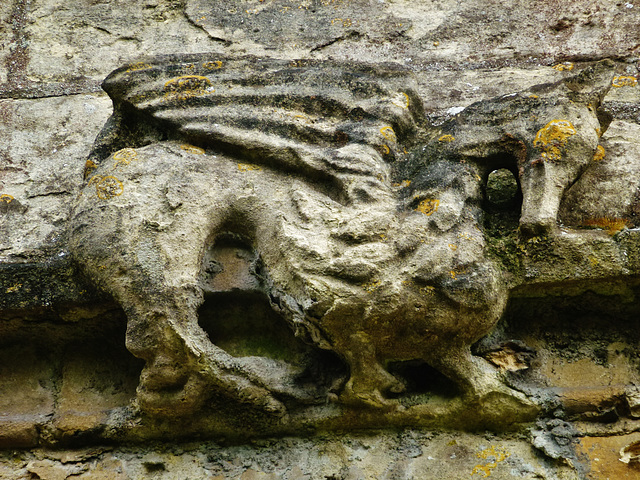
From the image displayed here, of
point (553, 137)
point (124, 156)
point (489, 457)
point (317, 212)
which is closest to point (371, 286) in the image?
point (317, 212)

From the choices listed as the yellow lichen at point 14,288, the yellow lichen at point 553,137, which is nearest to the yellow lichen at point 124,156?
the yellow lichen at point 14,288

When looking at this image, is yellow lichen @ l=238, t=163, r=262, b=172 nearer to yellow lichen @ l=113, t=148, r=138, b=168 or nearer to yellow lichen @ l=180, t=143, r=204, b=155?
yellow lichen @ l=180, t=143, r=204, b=155

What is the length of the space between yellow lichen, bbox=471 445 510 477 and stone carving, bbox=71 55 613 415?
4.9 inches

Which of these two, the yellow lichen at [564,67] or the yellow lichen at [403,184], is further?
the yellow lichen at [564,67]

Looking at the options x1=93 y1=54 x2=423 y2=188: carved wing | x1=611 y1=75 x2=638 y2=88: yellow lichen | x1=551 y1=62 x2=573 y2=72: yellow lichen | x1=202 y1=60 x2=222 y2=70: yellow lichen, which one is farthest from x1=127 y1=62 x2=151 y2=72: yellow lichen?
x1=611 y1=75 x2=638 y2=88: yellow lichen

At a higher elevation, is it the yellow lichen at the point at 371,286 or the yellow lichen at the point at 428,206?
the yellow lichen at the point at 428,206

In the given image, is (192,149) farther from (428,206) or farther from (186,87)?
(428,206)

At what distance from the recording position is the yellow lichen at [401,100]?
1.82 meters

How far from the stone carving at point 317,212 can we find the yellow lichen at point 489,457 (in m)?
0.13

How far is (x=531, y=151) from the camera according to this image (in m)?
1.63

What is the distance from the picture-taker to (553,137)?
5.32 feet

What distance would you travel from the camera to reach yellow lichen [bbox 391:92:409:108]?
1.82m

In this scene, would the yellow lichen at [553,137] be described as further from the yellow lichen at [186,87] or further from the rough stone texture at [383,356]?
the yellow lichen at [186,87]

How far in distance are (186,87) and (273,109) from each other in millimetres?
262
